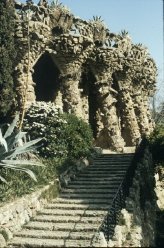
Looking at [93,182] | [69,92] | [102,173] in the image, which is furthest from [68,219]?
[69,92]

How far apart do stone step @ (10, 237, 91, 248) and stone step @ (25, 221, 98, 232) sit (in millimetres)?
601

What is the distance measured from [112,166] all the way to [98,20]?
1044 centimetres

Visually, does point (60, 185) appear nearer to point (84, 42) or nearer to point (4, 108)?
point (4, 108)

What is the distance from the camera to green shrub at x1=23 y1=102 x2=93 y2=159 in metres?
15.6

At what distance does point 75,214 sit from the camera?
37.6 ft

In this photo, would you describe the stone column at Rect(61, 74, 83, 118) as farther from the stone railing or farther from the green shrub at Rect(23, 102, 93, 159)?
the stone railing

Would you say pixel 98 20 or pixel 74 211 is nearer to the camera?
pixel 74 211

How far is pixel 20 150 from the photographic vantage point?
41.0 feet

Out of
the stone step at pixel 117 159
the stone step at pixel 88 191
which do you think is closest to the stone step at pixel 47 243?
the stone step at pixel 88 191

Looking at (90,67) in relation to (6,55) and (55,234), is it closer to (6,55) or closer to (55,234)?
(6,55)

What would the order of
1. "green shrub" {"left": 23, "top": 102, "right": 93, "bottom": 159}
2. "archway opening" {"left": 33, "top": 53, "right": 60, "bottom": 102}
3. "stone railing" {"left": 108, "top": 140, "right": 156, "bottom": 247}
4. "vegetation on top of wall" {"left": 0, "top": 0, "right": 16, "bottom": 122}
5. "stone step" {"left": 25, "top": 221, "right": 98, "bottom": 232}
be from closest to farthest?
"stone step" {"left": 25, "top": 221, "right": 98, "bottom": 232}, "stone railing" {"left": 108, "top": 140, "right": 156, "bottom": 247}, "green shrub" {"left": 23, "top": 102, "right": 93, "bottom": 159}, "vegetation on top of wall" {"left": 0, "top": 0, "right": 16, "bottom": 122}, "archway opening" {"left": 33, "top": 53, "right": 60, "bottom": 102}

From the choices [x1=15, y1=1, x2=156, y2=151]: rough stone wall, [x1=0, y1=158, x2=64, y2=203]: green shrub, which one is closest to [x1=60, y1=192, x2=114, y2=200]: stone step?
[x1=0, y1=158, x2=64, y2=203]: green shrub

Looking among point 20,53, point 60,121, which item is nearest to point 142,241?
point 60,121

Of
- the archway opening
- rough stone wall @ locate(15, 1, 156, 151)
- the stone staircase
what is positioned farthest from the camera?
the archway opening
